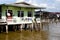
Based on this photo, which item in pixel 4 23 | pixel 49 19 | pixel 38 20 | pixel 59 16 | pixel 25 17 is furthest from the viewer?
pixel 59 16

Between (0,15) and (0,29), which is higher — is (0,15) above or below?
above

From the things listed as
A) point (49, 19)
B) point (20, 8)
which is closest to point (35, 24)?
point (20, 8)

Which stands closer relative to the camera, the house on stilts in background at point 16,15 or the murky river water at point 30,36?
the murky river water at point 30,36

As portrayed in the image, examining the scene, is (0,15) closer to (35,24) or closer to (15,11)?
(15,11)

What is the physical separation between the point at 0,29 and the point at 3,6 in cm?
301

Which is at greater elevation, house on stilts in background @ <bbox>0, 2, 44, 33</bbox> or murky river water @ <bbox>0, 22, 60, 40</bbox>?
house on stilts in background @ <bbox>0, 2, 44, 33</bbox>

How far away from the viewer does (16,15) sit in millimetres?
27250

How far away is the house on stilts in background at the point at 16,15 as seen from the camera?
81.8ft

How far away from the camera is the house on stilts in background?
81.8 ft

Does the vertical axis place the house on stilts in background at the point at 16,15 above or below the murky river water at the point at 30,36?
above

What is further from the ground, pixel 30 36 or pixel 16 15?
pixel 16 15

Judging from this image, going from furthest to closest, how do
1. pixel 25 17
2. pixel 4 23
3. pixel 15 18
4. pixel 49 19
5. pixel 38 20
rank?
1. pixel 49 19
2. pixel 38 20
3. pixel 25 17
4. pixel 15 18
5. pixel 4 23

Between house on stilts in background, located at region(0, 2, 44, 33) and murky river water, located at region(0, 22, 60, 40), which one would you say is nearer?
murky river water, located at region(0, 22, 60, 40)

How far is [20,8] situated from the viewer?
27.8 meters
